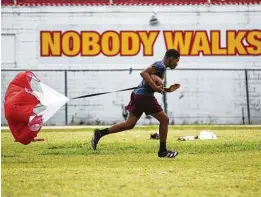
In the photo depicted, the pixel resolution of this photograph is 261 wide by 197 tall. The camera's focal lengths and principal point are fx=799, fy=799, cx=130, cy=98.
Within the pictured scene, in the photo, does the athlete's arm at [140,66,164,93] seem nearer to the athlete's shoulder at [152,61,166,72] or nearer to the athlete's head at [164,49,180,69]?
the athlete's shoulder at [152,61,166,72]

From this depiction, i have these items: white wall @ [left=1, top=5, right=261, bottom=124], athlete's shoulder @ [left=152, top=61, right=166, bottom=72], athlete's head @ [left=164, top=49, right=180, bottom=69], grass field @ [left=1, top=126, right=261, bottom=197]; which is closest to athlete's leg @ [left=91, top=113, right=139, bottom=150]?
grass field @ [left=1, top=126, right=261, bottom=197]

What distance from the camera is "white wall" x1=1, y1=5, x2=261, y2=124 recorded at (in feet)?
98.8

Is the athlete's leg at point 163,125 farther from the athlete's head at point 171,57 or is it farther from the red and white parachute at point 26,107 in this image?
the red and white parachute at point 26,107

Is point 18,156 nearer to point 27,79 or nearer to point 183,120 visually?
point 27,79

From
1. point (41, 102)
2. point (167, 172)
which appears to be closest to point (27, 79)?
point (41, 102)

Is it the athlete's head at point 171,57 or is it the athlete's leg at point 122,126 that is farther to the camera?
the athlete's leg at point 122,126

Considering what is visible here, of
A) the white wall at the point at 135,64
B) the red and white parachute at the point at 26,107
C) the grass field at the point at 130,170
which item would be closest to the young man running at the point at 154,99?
the grass field at the point at 130,170

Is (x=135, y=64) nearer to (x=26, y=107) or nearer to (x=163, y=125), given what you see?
(x=26, y=107)

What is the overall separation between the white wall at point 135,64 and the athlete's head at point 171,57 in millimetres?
16988

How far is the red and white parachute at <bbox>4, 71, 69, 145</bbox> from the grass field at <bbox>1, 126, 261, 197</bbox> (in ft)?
1.51

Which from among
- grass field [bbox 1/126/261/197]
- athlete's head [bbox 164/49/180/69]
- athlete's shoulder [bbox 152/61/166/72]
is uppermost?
athlete's head [bbox 164/49/180/69]

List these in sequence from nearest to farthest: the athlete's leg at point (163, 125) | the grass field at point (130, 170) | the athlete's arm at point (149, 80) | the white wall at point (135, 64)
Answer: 1. the grass field at point (130, 170)
2. the athlete's arm at point (149, 80)
3. the athlete's leg at point (163, 125)
4. the white wall at point (135, 64)

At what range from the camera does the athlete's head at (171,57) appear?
42.1ft

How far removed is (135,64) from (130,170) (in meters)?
21.2
